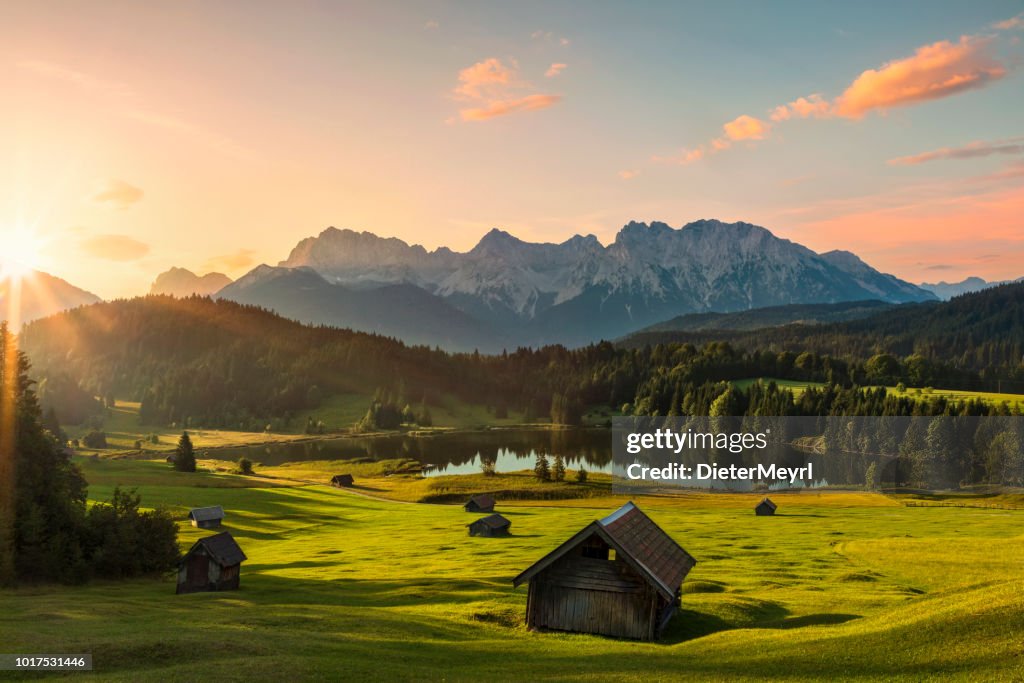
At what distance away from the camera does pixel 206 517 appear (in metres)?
84.8

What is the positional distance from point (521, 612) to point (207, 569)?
88.1 feet

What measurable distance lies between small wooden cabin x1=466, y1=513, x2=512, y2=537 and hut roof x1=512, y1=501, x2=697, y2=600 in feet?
132

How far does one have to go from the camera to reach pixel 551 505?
409ft

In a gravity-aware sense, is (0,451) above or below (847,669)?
above

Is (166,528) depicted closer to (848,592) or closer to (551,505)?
(848,592)

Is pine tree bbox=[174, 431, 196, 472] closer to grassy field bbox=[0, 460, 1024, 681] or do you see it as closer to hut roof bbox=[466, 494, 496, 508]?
grassy field bbox=[0, 460, 1024, 681]

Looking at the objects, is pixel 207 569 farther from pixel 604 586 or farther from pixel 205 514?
pixel 205 514

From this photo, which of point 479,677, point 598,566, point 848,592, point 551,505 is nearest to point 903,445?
point 551,505

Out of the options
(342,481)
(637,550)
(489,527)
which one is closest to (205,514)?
(489,527)

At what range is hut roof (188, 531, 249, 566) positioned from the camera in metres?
52.7

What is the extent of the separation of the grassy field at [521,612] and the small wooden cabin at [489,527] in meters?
2.07

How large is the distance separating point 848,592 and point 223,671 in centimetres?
4229

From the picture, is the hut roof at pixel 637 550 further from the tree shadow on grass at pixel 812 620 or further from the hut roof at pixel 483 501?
the hut roof at pixel 483 501

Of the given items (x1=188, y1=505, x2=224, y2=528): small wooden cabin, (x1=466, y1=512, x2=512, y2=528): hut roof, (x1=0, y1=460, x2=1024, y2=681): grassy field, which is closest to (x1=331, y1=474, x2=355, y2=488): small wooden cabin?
(x1=0, y1=460, x2=1024, y2=681): grassy field
